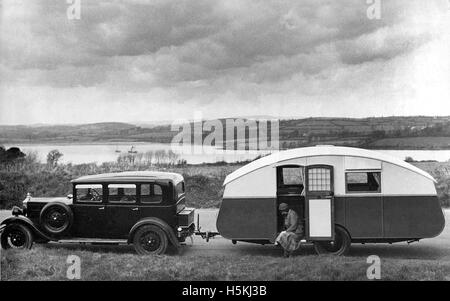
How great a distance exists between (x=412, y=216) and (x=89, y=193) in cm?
618

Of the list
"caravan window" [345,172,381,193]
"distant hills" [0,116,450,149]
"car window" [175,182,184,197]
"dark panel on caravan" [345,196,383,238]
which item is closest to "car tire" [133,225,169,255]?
"car window" [175,182,184,197]

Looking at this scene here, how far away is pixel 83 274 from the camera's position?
9250 mm

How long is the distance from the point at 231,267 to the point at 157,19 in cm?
536

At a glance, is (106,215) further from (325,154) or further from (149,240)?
(325,154)

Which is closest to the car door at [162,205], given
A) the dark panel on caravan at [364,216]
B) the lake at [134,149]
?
the lake at [134,149]

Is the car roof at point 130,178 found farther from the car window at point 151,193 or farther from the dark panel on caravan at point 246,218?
the dark panel on caravan at point 246,218

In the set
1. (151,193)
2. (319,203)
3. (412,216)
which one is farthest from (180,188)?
(412,216)

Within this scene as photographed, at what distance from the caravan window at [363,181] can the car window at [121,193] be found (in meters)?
4.12

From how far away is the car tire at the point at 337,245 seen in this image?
945 centimetres

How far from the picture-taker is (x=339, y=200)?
31.0 ft

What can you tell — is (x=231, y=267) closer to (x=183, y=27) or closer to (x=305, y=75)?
(x=305, y=75)

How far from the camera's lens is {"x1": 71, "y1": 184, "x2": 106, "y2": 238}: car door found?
974 cm

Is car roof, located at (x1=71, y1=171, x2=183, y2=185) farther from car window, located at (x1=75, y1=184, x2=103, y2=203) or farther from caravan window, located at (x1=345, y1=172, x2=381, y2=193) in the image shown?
caravan window, located at (x1=345, y1=172, x2=381, y2=193)

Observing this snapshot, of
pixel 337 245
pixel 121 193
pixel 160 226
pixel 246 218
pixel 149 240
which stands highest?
pixel 121 193
